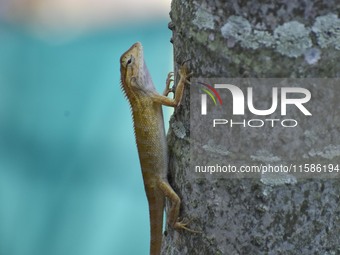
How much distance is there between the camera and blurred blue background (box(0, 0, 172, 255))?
13.6 feet

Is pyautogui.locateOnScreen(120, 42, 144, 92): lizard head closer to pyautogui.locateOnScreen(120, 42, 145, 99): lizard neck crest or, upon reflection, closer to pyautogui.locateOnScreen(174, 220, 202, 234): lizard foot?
pyautogui.locateOnScreen(120, 42, 145, 99): lizard neck crest

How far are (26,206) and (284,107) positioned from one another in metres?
3.13

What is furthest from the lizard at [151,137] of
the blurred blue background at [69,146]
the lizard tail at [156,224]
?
the blurred blue background at [69,146]

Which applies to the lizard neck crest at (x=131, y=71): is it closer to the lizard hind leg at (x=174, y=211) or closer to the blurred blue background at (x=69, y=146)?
the lizard hind leg at (x=174, y=211)

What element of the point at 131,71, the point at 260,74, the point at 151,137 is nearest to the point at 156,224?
the point at 151,137

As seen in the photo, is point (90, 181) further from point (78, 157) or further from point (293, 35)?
point (293, 35)

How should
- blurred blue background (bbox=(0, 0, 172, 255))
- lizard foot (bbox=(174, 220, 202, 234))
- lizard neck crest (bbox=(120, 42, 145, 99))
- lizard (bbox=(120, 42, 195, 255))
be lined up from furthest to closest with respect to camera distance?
blurred blue background (bbox=(0, 0, 172, 255))
lizard neck crest (bbox=(120, 42, 145, 99))
lizard (bbox=(120, 42, 195, 255))
lizard foot (bbox=(174, 220, 202, 234))

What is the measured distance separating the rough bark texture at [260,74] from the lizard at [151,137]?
190 millimetres

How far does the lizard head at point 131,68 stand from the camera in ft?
7.77

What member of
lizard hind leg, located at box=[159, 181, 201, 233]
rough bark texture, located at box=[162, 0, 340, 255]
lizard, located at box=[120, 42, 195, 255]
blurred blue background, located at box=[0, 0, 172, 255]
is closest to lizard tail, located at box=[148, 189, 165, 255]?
lizard, located at box=[120, 42, 195, 255]

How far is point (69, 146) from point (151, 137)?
6.73ft

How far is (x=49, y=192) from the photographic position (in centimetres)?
418

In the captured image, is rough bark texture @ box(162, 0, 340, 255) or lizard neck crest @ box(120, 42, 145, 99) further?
lizard neck crest @ box(120, 42, 145, 99)

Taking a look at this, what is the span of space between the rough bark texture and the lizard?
7.5 inches
